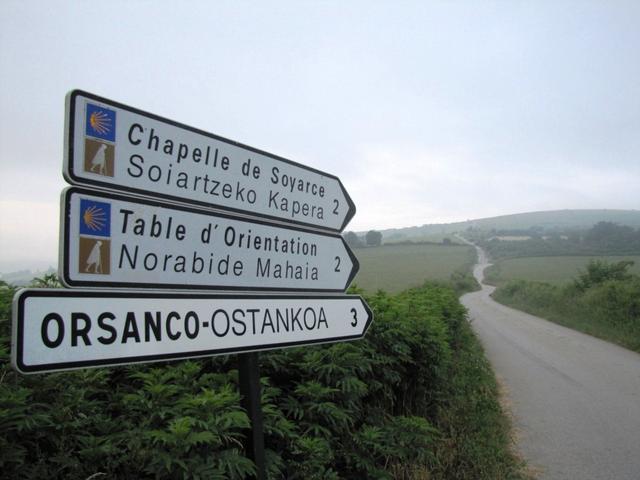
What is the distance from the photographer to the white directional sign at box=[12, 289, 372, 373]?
63.1 inches

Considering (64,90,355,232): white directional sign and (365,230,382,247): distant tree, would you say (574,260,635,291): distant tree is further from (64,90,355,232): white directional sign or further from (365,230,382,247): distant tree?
(365,230,382,247): distant tree

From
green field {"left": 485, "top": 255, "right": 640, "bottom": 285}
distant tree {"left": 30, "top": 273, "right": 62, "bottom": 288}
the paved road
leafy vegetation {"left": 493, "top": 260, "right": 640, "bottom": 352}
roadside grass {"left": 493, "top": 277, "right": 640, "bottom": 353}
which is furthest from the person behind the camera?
green field {"left": 485, "top": 255, "right": 640, "bottom": 285}

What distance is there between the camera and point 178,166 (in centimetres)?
219

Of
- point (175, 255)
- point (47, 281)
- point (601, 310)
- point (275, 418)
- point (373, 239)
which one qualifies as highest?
point (373, 239)

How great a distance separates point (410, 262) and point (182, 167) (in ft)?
195

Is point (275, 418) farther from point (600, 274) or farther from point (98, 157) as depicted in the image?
point (600, 274)

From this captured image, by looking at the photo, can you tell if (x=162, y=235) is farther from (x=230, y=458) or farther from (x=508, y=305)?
(x=508, y=305)

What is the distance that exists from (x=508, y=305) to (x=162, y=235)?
3342cm

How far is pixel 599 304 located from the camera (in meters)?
18.4

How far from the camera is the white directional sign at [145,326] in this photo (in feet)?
5.26

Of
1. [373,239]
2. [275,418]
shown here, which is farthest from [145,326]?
[373,239]

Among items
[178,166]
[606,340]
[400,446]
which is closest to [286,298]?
[178,166]

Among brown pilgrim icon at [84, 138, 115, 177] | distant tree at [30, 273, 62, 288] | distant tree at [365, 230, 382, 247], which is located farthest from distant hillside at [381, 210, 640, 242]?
brown pilgrim icon at [84, 138, 115, 177]

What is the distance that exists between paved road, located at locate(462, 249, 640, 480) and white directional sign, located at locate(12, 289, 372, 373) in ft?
12.1
